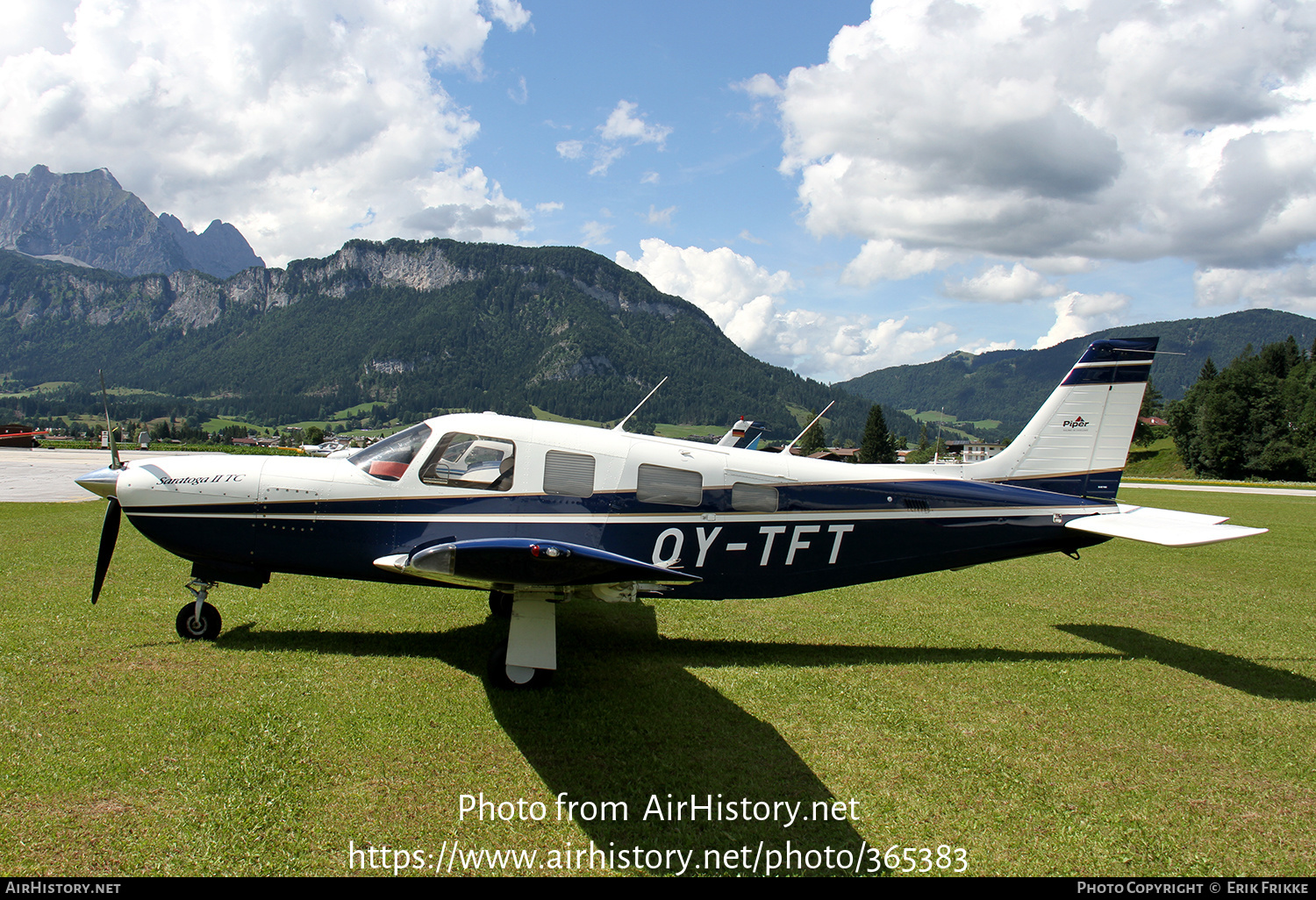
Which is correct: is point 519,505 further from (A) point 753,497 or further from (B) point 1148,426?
(B) point 1148,426

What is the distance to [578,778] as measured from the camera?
13.9ft

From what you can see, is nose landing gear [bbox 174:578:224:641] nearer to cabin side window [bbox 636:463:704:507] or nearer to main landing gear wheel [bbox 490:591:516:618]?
main landing gear wheel [bbox 490:591:516:618]

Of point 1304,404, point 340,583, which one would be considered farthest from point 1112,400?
point 1304,404

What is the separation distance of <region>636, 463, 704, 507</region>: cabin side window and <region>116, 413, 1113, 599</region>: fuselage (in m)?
0.01

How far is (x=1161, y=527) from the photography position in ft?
21.6

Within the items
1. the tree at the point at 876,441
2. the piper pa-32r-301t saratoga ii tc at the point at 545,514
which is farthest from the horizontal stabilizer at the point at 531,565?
the tree at the point at 876,441

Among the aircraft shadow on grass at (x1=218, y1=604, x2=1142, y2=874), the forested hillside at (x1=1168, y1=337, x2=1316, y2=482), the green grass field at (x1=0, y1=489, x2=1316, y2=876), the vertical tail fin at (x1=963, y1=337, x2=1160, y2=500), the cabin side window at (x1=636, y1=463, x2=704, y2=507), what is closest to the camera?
the green grass field at (x1=0, y1=489, x2=1316, y2=876)

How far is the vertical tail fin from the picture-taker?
753 cm

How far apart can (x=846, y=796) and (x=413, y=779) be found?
108 inches

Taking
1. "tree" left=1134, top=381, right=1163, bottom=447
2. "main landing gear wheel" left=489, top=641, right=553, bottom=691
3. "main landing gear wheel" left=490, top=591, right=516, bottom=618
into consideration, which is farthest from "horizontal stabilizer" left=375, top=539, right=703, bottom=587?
"tree" left=1134, top=381, right=1163, bottom=447

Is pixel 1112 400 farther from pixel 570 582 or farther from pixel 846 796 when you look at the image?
pixel 570 582

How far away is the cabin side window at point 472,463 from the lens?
19.7 feet

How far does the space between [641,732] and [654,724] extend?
6.5 inches

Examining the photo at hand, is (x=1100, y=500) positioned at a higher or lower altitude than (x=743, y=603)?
higher
